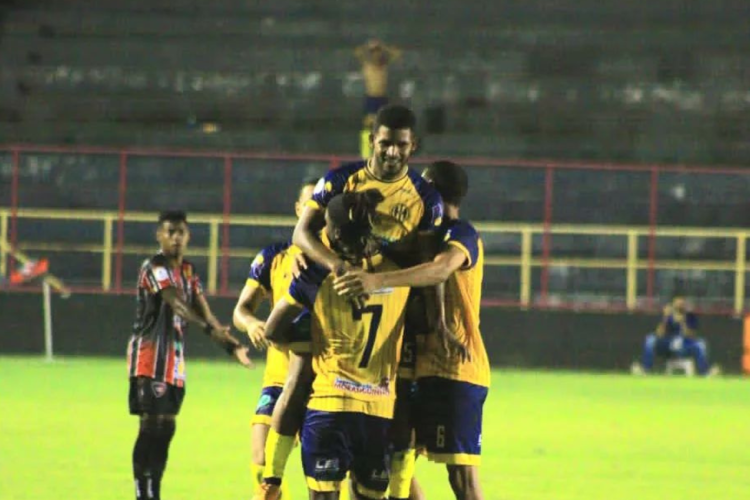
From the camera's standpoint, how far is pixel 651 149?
2703 cm

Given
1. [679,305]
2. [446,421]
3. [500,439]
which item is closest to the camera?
[446,421]

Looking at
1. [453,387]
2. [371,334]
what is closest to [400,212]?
[371,334]

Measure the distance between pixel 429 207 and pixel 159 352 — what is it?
8.77 feet

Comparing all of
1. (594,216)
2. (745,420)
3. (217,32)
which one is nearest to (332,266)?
(745,420)

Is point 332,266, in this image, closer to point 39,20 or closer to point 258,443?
point 258,443

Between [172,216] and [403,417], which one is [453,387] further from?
[172,216]

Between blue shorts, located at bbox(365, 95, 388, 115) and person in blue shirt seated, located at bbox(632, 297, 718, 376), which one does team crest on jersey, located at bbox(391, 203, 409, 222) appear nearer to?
person in blue shirt seated, located at bbox(632, 297, 718, 376)

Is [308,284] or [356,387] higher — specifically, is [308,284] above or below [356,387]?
above

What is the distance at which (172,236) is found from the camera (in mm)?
8484

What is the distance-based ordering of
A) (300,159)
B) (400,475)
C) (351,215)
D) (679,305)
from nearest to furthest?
(351,215)
(400,475)
(679,305)
(300,159)

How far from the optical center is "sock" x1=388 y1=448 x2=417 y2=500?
6902 mm

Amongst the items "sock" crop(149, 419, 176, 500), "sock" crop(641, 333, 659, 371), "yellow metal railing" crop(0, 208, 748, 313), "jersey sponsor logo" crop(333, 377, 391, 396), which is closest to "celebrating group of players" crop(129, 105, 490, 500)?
"jersey sponsor logo" crop(333, 377, 391, 396)

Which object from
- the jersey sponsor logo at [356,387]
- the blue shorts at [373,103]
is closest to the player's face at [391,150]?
the jersey sponsor logo at [356,387]

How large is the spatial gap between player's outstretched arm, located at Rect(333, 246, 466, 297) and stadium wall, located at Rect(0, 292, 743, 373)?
52.7 feet
